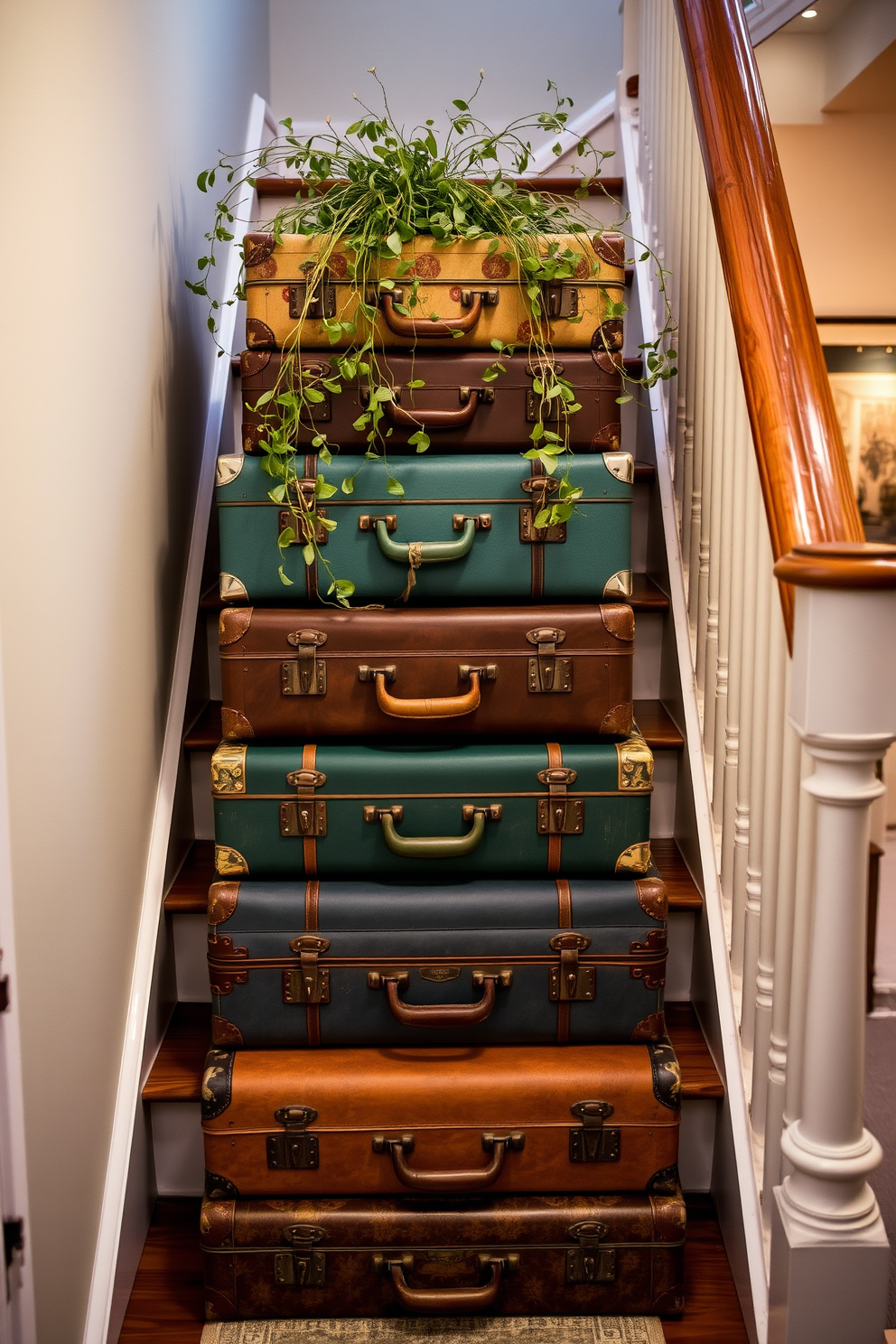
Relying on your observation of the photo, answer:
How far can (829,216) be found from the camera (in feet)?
12.4

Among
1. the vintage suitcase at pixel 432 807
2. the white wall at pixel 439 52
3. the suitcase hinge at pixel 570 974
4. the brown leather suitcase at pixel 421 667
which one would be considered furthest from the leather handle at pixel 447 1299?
the white wall at pixel 439 52

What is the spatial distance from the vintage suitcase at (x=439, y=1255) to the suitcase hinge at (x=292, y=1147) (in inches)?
2.5

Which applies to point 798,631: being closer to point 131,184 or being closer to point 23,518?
point 23,518

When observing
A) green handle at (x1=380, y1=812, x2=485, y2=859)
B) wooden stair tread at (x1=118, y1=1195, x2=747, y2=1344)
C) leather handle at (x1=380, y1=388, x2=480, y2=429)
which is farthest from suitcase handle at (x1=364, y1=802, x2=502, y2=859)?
wooden stair tread at (x1=118, y1=1195, x2=747, y2=1344)

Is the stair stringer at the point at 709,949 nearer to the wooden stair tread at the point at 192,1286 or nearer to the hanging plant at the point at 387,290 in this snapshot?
the wooden stair tread at the point at 192,1286

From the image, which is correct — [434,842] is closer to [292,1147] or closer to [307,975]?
[307,975]

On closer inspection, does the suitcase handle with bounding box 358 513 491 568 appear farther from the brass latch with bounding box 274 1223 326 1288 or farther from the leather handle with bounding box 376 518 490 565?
the brass latch with bounding box 274 1223 326 1288

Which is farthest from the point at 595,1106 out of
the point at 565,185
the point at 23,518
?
the point at 565,185

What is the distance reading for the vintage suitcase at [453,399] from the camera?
1.72 meters

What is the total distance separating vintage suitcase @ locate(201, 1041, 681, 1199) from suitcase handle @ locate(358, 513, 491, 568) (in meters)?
0.75

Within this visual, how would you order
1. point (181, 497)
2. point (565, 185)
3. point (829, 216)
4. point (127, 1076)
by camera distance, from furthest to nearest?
point (829, 216) < point (565, 185) < point (181, 497) < point (127, 1076)

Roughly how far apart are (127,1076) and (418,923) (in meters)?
0.51

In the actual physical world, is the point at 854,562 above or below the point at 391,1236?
above

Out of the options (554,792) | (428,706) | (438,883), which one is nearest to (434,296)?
(428,706)
